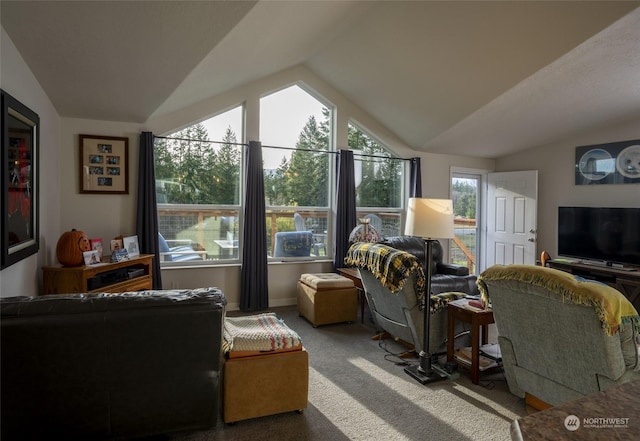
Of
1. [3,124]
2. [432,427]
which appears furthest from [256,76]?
[432,427]

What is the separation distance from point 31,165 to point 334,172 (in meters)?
3.40

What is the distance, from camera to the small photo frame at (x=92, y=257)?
323cm

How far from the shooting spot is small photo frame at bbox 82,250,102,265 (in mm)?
3232

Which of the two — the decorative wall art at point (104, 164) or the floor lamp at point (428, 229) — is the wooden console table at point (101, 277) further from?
the floor lamp at point (428, 229)

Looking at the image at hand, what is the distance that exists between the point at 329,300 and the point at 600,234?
3597mm

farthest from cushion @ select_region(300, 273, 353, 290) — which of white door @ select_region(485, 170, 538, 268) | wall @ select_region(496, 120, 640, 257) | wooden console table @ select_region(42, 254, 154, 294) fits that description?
wall @ select_region(496, 120, 640, 257)

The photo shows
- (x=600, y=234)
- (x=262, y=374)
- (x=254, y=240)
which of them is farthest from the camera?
(x=600, y=234)

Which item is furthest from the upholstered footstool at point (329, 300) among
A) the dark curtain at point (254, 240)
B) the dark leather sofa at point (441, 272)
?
the dark leather sofa at point (441, 272)

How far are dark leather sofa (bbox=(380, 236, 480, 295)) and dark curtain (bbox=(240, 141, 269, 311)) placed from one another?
148 centimetres

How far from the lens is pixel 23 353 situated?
1573mm

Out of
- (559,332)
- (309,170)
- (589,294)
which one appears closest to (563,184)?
(309,170)

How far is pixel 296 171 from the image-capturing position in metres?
5.05

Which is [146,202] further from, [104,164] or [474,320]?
[474,320]

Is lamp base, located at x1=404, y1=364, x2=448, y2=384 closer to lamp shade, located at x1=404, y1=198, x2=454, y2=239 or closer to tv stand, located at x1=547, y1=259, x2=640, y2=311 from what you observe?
lamp shade, located at x1=404, y1=198, x2=454, y2=239
